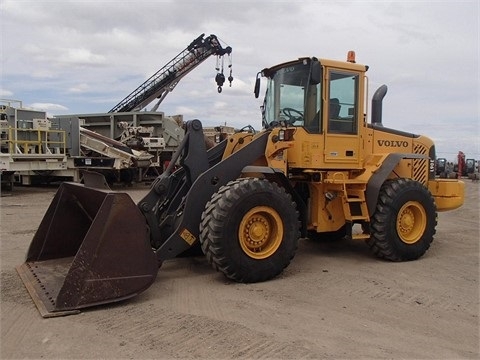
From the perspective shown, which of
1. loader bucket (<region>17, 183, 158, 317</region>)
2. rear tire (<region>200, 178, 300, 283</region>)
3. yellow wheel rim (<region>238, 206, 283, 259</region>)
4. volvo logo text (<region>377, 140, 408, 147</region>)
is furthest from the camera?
volvo logo text (<region>377, 140, 408, 147</region>)

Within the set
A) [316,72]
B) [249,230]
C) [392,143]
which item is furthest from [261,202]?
[392,143]

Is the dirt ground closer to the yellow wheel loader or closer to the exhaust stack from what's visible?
the yellow wheel loader

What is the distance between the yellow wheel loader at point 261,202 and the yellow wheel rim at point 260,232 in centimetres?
1

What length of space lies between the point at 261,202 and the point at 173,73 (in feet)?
65.0

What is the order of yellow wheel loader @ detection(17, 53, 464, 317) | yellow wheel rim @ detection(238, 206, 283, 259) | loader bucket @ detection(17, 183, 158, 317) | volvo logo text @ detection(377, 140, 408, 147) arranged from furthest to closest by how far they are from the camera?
volvo logo text @ detection(377, 140, 408, 147) < yellow wheel rim @ detection(238, 206, 283, 259) < yellow wheel loader @ detection(17, 53, 464, 317) < loader bucket @ detection(17, 183, 158, 317)

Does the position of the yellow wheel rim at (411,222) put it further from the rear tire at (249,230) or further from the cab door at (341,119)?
the rear tire at (249,230)

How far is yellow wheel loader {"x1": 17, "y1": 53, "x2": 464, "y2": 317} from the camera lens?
14.4ft

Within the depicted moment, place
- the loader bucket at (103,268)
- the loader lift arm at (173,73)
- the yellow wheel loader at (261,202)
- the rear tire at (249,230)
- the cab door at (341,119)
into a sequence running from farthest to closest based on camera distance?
the loader lift arm at (173,73), the cab door at (341,119), the rear tire at (249,230), the yellow wheel loader at (261,202), the loader bucket at (103,268)

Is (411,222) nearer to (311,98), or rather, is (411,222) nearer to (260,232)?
(311,98)

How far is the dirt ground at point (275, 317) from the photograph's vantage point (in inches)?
137

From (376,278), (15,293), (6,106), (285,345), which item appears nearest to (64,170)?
(6,106)

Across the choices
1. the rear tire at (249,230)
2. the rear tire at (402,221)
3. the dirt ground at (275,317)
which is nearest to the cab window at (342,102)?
the rear tire at (402,221)

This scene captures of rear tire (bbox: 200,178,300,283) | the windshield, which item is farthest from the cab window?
rear tire (bbox: 200,178,300,283)

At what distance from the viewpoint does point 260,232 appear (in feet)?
17.1
